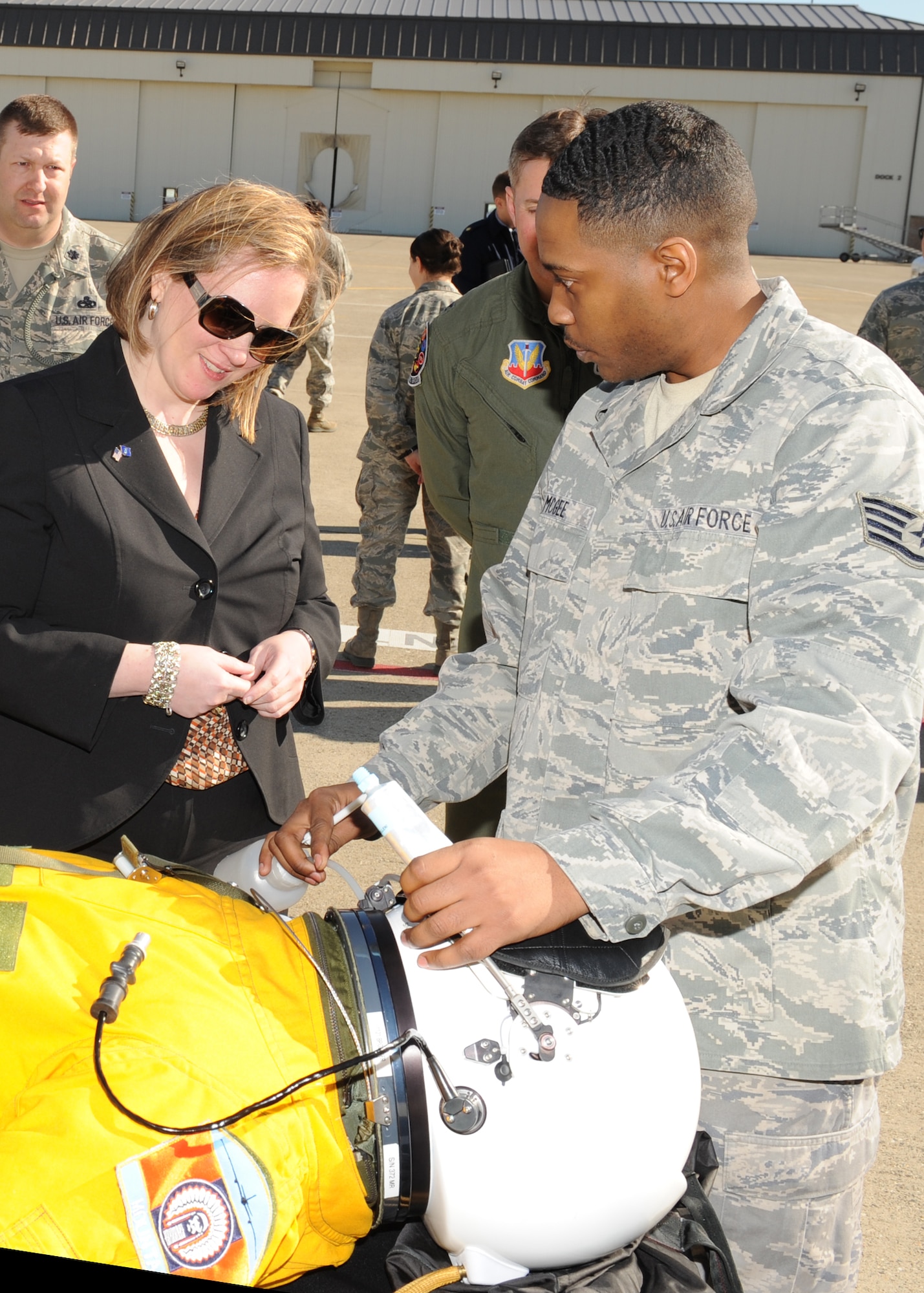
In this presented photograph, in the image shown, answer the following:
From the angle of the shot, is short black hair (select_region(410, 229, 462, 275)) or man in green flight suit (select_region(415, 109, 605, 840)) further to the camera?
short black hair (select_region(410, 229, 462, 275))

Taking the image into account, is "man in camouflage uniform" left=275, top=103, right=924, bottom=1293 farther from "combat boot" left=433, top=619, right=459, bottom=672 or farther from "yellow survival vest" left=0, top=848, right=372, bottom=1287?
"combat boot" left=433, top=619, right=459, bottom=672

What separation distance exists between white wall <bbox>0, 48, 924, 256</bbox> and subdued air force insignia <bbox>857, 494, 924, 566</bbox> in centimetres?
3005

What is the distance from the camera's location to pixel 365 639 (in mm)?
5875

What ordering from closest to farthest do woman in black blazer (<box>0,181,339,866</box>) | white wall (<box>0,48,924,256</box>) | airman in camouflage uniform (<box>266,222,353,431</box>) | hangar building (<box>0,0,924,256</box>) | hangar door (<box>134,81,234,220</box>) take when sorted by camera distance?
woman in black blazer (<box>0,181,339,866</box>), airman in camouflage uniform (<box>266,222,353,431</box>), hangar building (<box>0,0,924,256</box>), white wall (<box>0,48,924,256</box>), hangar door (<box>134,81,234,220</box>)

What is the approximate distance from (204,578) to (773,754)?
4.26 ft

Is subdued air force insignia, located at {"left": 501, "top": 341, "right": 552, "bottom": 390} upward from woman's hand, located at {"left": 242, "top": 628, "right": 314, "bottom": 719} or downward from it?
upward

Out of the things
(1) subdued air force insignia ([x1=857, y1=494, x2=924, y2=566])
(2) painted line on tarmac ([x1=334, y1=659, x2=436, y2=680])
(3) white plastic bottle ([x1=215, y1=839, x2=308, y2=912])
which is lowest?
(2) painted line on tarmac ([x1=334, y1=659, x2=436, y2=680])

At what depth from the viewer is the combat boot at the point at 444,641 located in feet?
18.8

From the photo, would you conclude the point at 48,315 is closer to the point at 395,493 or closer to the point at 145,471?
the point at 395,493

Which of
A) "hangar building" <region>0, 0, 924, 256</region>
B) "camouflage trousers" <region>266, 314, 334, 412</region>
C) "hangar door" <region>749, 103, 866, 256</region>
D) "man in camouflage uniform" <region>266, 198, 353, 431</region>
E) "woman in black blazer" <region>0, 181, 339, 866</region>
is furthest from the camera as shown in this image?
"hangar door" <region>749, 103, 866, 256</region>

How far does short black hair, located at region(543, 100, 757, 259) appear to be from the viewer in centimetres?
156

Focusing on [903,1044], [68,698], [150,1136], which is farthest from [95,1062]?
[903,1044]

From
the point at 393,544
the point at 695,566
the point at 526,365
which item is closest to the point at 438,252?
the point at 393,544

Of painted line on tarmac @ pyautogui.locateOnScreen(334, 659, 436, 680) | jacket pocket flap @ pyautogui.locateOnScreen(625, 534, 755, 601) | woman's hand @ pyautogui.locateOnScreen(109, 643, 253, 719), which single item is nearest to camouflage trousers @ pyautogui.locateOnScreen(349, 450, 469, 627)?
painted line on tarmac @ pyautogui.locateOnScreen(334, 659, 436, 680)
